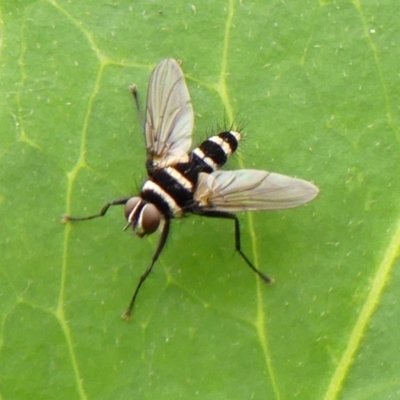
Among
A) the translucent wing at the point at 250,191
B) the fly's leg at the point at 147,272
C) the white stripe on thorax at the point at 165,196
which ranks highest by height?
the translucent wing at the point at 250,191

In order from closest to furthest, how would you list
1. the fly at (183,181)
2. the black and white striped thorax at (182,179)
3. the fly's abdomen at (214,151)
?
the fly at (183,181) < the fly's abdomen at (214,151) < the black and white striped thorax at (182,179)

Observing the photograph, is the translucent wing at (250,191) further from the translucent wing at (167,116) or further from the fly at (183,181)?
the translucent wing at (167,116)

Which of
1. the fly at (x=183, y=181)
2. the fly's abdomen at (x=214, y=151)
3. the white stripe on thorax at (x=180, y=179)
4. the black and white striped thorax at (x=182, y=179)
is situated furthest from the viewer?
the white stripe on thorax at (x=180, y=179)

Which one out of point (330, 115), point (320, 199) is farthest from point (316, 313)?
point (330, 115)

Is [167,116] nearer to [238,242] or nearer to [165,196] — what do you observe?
[165,196]

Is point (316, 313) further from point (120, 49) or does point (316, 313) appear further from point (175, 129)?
point (120, 49)

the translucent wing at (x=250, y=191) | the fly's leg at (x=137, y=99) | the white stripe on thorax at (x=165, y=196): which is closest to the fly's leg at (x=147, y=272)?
the white stripe on thorax at (x=165, y=196)

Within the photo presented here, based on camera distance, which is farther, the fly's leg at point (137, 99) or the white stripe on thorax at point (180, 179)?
the white stripe on thorax at point (180, 179)

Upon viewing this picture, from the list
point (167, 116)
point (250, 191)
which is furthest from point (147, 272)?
point (167, 116)
